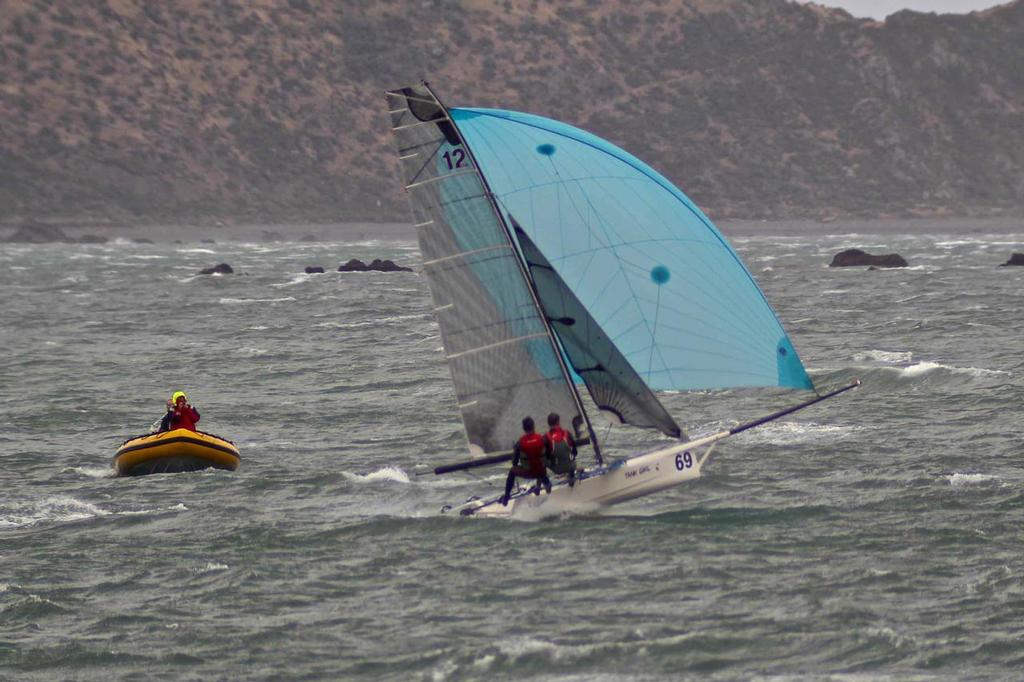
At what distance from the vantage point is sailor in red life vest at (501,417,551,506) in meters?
24.0

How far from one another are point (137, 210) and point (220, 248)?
18.0 meters

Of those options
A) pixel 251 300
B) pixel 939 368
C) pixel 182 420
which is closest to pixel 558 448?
pixel 182 420

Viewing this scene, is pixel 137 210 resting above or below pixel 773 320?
above

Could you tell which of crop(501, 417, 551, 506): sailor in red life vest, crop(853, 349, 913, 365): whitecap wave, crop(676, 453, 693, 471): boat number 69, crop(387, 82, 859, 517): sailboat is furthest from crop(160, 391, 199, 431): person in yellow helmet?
crop(853, 349, 913, 365): whitecap wave

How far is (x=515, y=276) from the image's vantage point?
24453 mm

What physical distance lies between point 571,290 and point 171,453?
993 centimetres

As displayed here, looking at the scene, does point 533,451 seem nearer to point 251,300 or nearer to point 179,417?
point 179,417

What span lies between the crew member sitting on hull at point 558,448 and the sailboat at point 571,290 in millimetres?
448

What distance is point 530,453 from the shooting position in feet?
78.9

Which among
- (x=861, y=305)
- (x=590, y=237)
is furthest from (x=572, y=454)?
(x=861, y=305)

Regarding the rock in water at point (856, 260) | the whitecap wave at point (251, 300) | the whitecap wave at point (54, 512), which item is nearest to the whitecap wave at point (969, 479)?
the whitecap wave at point (54, 512)

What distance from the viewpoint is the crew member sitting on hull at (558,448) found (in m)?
24.0

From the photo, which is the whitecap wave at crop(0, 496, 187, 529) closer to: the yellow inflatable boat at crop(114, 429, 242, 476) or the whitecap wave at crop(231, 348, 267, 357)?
the yellow inflatable boat at crop(114, 429, 242, 476)

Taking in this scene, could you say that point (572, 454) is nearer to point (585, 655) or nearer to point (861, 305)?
point (585, 655)
